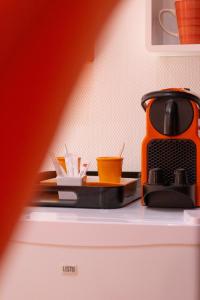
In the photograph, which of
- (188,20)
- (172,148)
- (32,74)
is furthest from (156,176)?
(32,74)

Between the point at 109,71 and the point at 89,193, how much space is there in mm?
573

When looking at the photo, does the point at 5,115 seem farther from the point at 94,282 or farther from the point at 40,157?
the point at 94,282

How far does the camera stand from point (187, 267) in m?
0.93

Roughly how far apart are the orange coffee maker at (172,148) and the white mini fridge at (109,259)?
0.10m

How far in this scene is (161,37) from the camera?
1.51 metres

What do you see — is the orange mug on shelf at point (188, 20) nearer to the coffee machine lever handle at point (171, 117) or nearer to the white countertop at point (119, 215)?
the coffee machine lever handle at point (171, 117)

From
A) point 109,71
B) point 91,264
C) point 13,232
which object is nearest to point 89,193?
point 91,264

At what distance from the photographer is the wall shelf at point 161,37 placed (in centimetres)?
137

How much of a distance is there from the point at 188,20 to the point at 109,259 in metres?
0.72

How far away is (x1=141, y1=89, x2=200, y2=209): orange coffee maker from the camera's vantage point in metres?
1.10

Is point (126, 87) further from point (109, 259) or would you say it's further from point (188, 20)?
point (109, 259)

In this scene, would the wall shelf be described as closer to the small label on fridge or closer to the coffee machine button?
the coffee machine button

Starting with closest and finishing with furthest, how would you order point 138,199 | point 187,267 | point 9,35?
point 9,35 < point 187,267 < point 138,199

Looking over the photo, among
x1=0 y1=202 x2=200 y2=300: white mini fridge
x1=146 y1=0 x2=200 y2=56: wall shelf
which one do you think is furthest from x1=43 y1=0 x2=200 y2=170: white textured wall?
x1=0 y1=202 x2=200 y2=300: white mini fridge
